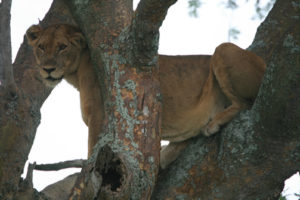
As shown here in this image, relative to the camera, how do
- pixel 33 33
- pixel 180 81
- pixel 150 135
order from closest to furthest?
1. pixel 150 135
2. pixel 180 81
3. pixel 33 33

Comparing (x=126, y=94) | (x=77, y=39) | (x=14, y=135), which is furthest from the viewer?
(x=77, y=39)

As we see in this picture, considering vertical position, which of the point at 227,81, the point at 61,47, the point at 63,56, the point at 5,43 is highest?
the point at 5,43

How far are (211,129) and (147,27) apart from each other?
1424 millimetres

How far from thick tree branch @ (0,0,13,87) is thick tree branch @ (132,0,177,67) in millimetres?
1132

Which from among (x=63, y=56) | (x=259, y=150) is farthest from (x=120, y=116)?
(x=63, y=56)

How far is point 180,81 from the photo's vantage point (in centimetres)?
584

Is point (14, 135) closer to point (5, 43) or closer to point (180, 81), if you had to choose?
point (5, 43)

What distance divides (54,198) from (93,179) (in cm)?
186

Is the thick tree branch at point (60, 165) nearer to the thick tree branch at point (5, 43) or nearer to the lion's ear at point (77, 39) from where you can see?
the thick tree branch at point (5, 43)

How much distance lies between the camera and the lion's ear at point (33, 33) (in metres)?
6.23

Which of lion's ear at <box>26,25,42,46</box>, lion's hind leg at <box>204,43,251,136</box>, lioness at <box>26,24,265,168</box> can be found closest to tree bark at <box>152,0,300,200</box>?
lioness at <box>26,24,265,168</box>

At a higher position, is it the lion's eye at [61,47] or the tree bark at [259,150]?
the lion's eye at [61,47]

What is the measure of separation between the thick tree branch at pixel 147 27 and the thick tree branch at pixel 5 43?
1.13m

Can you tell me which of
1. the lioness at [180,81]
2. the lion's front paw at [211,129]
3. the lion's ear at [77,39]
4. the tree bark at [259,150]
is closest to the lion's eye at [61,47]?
the lioness at [180,81]
